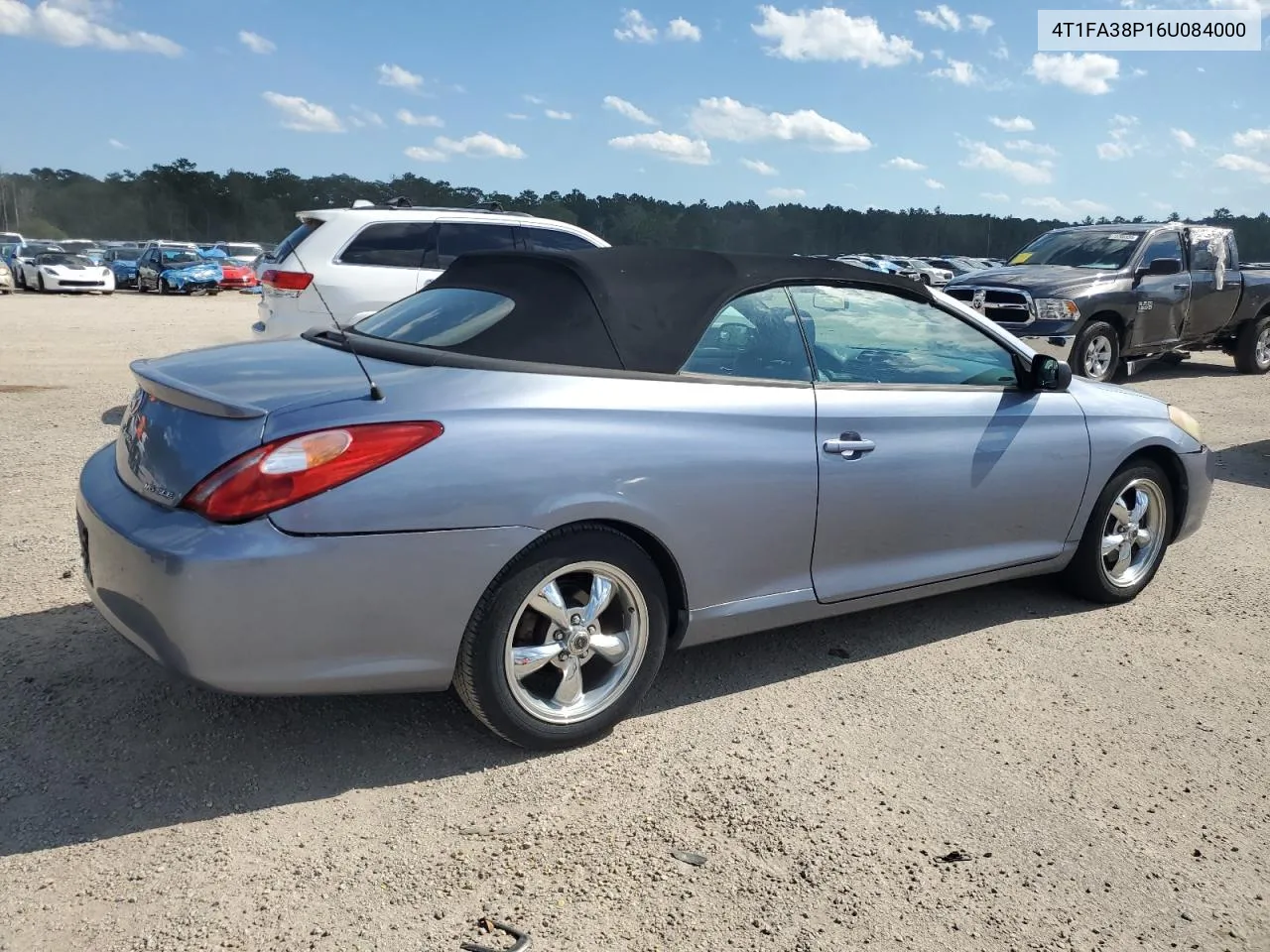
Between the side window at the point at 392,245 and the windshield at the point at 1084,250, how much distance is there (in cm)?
742

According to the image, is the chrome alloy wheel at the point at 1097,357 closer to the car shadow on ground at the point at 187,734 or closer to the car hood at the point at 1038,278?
the car hood at the point at 1038,278

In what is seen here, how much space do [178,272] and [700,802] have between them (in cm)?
3246

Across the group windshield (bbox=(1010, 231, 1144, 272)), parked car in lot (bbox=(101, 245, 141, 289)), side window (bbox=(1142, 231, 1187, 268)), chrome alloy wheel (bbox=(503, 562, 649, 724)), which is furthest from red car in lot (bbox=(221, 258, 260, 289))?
chrome alloy wheel (bbox=(503, 562, 649, 724))

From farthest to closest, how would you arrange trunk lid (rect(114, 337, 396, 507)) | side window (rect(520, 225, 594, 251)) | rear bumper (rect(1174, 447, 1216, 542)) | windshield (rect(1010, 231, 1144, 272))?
1. windshield (rect(1010, 231, 1144, 272))
2. side window (rect(520, 225, 594, 251))
3. rear bumper (rect(1174, 447, 1216, 542))
4. trunk lid (rect(114, 337, 396, 507))

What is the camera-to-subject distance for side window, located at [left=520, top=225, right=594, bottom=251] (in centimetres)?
936

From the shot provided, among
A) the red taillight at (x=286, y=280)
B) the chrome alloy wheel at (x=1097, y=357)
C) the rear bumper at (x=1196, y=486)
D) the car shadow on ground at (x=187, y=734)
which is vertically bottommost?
the car shadow on ground at (x=187, y=734)

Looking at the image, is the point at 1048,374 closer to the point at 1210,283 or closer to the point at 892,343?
the point at 892,343

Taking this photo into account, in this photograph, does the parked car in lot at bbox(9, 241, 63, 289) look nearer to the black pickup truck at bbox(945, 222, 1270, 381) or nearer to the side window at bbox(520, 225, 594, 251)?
the side window at bbox(520, 225, 594, 251)

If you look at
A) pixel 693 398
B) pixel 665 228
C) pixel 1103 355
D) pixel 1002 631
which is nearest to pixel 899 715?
pixel 1002 631

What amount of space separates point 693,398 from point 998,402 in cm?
154

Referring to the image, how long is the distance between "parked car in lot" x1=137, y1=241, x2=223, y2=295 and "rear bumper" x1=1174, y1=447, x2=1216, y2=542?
31283 mm

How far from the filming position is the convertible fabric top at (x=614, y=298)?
3311mm

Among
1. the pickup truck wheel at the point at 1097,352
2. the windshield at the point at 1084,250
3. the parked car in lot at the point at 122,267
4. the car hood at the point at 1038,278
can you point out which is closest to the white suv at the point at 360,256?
the car hood at the point at 1038,278

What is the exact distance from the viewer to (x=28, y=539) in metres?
5.00
